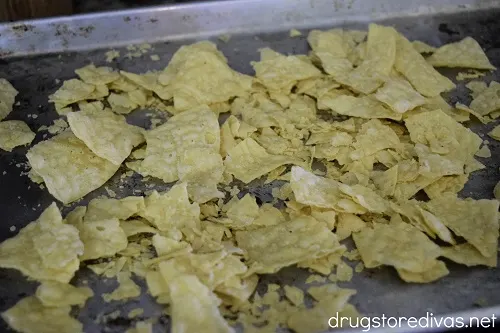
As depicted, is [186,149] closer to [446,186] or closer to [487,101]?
[446,186]

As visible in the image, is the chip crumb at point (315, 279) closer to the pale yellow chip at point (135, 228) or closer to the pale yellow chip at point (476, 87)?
the pale yellow chip at point (135, 228)

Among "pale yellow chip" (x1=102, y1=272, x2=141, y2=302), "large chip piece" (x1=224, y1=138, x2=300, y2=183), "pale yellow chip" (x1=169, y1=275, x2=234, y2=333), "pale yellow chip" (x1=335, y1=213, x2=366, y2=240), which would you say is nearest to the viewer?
"pale yellow chip" (x1=169, y1=275, x2=234, y2=333)

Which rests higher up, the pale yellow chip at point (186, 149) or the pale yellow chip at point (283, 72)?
the pale yellow chip at point (283, 72)

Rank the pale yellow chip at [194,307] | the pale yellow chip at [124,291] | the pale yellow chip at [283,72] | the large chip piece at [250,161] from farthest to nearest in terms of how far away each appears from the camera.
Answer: the pale yellow chip at [283,72] < the large chip piece at [250,161] < the pale yellow chip at [124,291] < the pale yellow chip at [194,307]

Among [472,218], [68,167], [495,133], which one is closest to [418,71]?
[495,133]

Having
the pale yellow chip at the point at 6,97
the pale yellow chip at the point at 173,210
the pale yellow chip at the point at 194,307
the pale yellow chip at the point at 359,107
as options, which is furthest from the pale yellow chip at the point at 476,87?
the pale yellow chip at the point at 6,97

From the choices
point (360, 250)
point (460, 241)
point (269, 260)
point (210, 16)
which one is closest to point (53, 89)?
point (210, 16)

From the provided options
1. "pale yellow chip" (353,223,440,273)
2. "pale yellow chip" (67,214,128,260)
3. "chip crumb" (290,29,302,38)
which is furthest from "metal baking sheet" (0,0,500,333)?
"pale yellow chip" (353,223,440,273)

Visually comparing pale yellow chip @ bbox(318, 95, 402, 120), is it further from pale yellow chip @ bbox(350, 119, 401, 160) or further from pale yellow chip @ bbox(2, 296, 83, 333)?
pale yellow chip @ bbox(2, 296, 83, 333)
